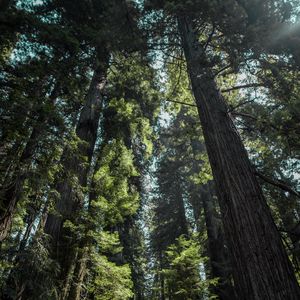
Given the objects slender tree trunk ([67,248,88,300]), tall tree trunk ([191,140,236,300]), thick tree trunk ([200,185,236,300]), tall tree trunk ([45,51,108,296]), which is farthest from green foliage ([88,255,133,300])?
thick tree trunk ([200,185,236,300])

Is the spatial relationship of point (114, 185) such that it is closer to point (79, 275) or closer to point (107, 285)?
point (107, 285)

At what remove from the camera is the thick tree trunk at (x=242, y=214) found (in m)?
3.63

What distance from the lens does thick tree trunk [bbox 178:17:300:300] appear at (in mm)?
3629

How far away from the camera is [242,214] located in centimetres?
426

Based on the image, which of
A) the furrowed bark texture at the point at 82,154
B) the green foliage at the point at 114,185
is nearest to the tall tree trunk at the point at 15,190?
the furrowed bark texture at the point at 82,154

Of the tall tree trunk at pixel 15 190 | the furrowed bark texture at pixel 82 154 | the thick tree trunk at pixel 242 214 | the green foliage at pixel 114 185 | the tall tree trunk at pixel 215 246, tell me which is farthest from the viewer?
the tall tree trunk at pixel 215 246

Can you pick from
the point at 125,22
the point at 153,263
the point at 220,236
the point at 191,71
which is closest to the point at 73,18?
the point at 125,22

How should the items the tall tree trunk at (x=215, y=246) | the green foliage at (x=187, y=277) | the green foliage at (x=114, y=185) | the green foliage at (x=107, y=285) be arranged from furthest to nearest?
the tall tree trunk at (x=215, y=246), the green foliage at (x=187, y=277), the green foliage at (x=114, y=185), the green foliage at (x=107, y=285)

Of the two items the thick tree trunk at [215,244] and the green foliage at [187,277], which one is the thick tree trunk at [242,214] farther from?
the thick tree trunk at [215,244]

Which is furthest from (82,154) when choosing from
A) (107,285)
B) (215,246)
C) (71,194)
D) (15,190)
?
(215,246)

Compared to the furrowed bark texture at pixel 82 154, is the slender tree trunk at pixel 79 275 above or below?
below

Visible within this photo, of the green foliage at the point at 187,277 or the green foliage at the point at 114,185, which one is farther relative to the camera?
the green foliage at the point at 187,277

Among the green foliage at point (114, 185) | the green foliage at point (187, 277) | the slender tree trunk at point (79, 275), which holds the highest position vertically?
the green foliage at point (114, 185)

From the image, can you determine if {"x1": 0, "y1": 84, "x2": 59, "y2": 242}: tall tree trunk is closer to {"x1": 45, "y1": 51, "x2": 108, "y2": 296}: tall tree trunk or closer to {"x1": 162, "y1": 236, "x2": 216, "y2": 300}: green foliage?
{"x1": 45, "y1": 51, "x2": 108, "y2": 296}: tall tree trunk
